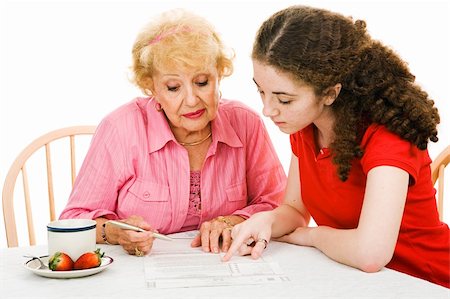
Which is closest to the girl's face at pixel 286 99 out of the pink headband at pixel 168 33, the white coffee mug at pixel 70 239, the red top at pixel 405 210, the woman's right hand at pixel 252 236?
the red top at pixel 405 210

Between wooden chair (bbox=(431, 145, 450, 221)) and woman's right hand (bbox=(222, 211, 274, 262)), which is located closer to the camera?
woman's right hand (bbox=(222, 211, 274, 262))

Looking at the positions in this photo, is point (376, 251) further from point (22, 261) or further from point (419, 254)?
point (22, 261)

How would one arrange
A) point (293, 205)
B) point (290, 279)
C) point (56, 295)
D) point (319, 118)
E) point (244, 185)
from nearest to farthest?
point (56, 295), point (290, 279), point (319, 118), point (293, 205), point (244, 185)

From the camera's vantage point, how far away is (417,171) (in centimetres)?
146

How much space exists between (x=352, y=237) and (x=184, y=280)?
390mm

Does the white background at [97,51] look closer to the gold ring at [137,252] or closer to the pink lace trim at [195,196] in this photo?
the pink lace trim at [195,196]

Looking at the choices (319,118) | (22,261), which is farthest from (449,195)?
(22,261)

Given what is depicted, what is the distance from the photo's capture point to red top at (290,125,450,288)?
1.60 metres

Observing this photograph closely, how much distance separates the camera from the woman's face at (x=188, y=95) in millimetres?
1818

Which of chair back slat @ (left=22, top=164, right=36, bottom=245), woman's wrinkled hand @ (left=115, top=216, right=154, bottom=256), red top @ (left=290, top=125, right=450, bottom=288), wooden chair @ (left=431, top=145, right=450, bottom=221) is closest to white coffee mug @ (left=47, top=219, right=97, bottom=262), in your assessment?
woman's wrinkled hand @ (left=115, top=216, right=154, bottom=256)

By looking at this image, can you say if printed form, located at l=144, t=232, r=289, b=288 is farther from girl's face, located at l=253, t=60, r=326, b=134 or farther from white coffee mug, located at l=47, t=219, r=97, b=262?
girl's face, located at l=253, t=60, r=326, b=134

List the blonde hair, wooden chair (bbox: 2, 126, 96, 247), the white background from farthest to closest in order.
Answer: the white background
wooden chair (bbox: 2, 126, 96, 247)
the blonde hair

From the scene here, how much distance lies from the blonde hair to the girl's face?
0.97 feet

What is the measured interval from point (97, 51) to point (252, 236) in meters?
1.56
